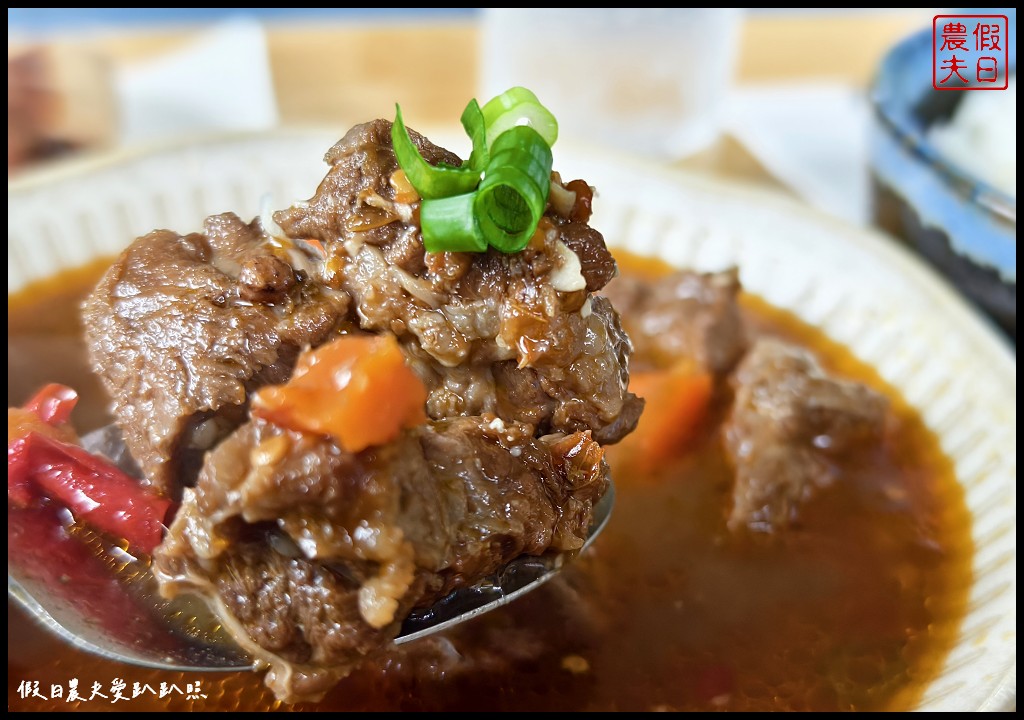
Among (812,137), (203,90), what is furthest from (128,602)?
(812,137)

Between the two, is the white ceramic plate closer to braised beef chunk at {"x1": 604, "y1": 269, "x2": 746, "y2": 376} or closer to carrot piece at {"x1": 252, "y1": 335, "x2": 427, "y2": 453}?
braised beef chunk at {"x1": 604, "y1": 269, "x2": 746, "y2": 376}

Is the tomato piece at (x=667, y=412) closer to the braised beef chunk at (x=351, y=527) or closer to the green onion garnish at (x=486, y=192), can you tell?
the braised beef chunk at (x=351, y=527)

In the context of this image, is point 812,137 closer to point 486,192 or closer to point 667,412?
point 667,412

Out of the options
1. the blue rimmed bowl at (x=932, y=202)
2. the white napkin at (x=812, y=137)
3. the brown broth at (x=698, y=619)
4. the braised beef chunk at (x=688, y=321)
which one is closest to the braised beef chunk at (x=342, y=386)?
the brown broth at (x=698, y=619)

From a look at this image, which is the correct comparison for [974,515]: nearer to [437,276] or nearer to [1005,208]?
[1005,208]

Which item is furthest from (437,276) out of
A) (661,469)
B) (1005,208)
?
(1005,208)
